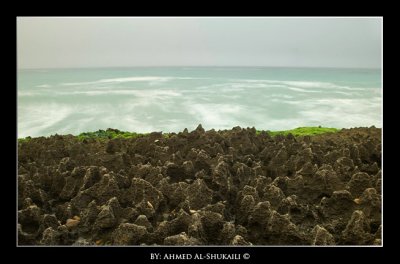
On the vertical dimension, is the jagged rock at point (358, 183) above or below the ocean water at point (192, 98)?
below

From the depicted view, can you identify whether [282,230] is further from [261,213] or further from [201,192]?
[201,192]

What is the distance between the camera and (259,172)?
7.20 metres

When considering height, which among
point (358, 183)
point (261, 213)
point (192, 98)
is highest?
point (192, 98)

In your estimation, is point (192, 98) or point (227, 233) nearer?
point (227, 233)

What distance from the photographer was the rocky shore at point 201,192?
578cm

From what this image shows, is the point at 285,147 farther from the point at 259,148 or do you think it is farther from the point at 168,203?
the point at 168,203

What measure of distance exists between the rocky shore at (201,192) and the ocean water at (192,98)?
1.69 feet

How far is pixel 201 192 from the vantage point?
6.37 metres

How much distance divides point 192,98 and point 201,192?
A: 2.27 m

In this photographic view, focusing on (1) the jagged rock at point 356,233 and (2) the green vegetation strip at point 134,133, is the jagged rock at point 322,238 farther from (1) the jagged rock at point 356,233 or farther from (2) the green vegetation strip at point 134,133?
(2) the green vegetation strip at point 134,133

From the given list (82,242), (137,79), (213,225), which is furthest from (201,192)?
(137,79)

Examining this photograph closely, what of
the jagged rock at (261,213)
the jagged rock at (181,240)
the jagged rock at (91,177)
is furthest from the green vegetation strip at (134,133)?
the jagged rock at (181,240)

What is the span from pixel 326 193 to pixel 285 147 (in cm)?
171
